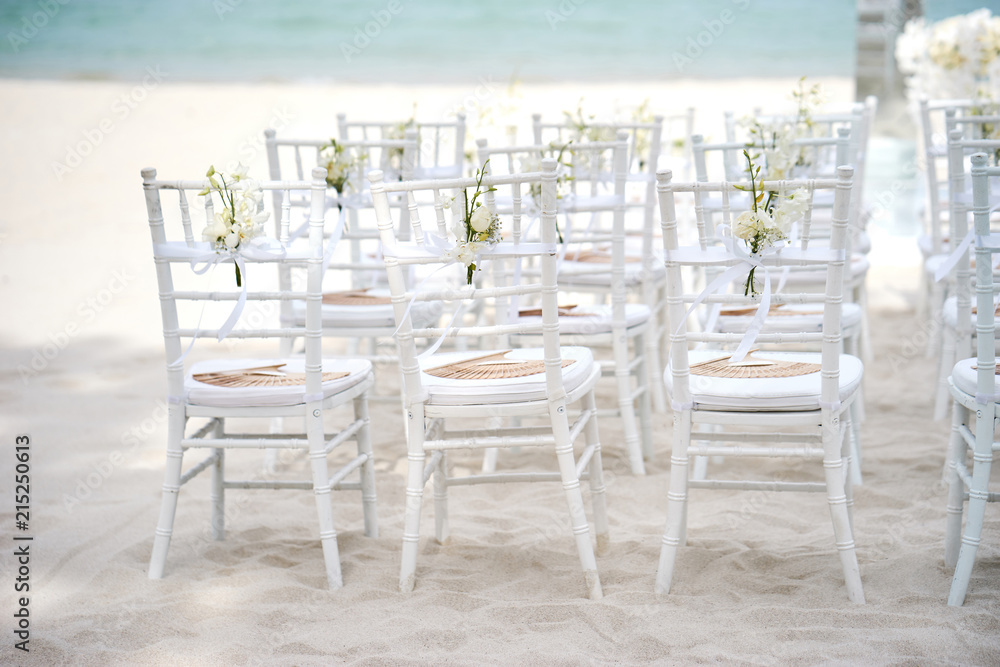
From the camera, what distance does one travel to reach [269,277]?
23.0 ft

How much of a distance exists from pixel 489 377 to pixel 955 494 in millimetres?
1256

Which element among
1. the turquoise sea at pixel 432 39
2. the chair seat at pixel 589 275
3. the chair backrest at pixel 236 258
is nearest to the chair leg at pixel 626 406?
the chair seat at pixel 589 275

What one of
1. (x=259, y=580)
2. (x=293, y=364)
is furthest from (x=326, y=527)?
(x=293, y=364)

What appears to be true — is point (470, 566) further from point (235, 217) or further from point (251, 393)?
point (235, 217)

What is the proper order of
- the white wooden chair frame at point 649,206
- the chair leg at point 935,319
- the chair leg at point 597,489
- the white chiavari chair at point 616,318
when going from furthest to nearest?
the chair leg at point 935,319
the white wooden chair frame at point 649,206
the white chiavari chair at point 616,318
the chair leg at point 597,489

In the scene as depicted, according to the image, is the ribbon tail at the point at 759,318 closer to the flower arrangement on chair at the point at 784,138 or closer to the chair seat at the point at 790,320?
the chair seat at the point at 790,320

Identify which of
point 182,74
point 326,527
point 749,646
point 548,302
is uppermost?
point 182,74

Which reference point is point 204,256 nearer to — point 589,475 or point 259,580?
point 259,580

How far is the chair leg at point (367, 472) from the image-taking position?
2768mm

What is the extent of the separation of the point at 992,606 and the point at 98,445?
3108 mm

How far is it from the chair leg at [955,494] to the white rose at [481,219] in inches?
51.8

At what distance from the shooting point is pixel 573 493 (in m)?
2.38

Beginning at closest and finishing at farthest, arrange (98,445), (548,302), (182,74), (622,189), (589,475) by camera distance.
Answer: (548,302), (589,475), (622,189), (98,445), (182,74)

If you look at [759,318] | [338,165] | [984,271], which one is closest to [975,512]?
[984,271]
